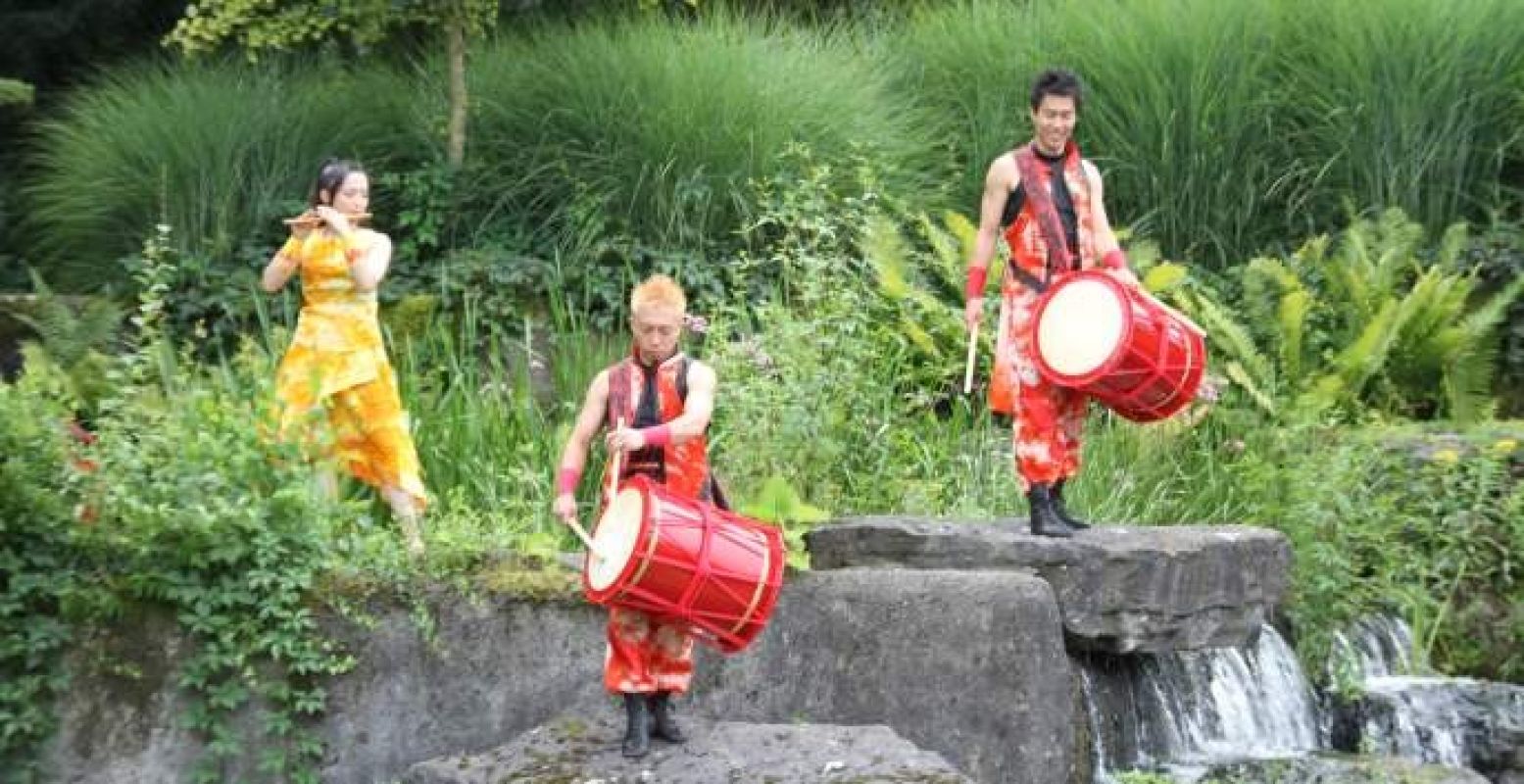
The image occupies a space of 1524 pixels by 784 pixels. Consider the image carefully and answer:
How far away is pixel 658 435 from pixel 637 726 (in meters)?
0.82

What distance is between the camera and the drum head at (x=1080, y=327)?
7141 millimetres

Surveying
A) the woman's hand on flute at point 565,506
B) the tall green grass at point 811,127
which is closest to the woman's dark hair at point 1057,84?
the woman's hand on flute at point 565,506

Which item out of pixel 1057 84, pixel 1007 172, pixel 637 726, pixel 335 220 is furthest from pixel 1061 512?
→ pixel 335 220

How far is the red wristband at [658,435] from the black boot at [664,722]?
73 centimetres

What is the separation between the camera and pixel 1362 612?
30.5ft

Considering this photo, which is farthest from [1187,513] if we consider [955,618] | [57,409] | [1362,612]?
[57,409]

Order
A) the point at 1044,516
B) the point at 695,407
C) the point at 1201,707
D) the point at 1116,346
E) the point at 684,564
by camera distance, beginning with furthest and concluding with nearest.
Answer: the point at 1201,707
the point at 1044,516
the point at 1116,346
the point at 695,407
the point at 684,564

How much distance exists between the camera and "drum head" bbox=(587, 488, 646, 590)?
574 cm

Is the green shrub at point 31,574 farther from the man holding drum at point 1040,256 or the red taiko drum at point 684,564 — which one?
the man holding drum at point 1040,256

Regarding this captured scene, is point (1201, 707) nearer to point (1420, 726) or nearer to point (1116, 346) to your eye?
point (1420, 726)

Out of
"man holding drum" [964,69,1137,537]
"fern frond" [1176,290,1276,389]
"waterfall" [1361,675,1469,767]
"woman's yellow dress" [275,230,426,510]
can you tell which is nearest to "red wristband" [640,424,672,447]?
"man holding drum" [964,69,1137,537]

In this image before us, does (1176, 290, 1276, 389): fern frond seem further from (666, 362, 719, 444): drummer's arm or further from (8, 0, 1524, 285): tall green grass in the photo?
(666, 362, 719, 444): drummer's arm

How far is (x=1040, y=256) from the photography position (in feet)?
24.8

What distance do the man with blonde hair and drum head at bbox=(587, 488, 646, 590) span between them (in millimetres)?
143
